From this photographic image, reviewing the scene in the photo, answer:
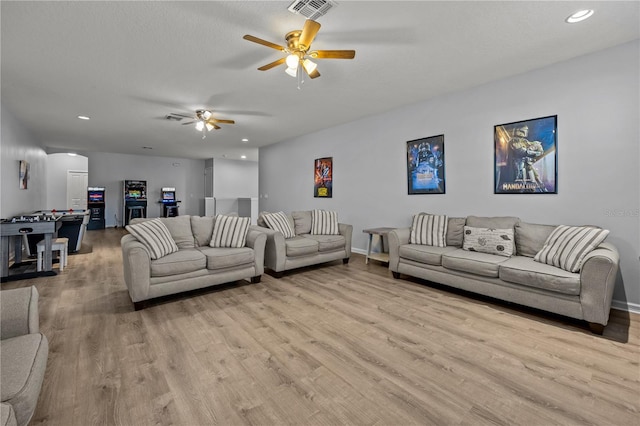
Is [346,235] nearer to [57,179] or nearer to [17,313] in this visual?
[17,313]

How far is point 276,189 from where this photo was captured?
26.4 feet

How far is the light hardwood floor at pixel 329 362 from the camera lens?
1.54 meters

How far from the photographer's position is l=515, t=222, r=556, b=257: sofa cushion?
3.17m

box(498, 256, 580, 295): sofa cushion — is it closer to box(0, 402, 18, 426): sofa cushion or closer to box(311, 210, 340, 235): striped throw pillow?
box(311, 210, 340, 235): striped throw pillow

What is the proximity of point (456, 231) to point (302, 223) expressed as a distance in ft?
8.02

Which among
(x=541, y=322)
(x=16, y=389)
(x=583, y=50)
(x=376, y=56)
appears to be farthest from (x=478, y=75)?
(x=16, y=389)

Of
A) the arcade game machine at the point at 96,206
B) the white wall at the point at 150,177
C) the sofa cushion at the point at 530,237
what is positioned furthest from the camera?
the white wall at the point at 150,177

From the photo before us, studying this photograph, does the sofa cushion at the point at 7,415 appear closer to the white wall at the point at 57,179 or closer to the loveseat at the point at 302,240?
the loveseat at the point at 302,240

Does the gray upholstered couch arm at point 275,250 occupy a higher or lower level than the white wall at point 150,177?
lower

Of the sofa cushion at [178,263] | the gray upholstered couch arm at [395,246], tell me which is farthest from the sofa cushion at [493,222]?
the sofa cushion at [178,263]

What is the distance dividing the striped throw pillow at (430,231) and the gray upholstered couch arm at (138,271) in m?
3.37

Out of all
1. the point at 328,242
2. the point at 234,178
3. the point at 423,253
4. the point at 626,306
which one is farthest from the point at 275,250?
the point at 234,178

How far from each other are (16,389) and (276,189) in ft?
23.4

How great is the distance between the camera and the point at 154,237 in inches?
125
